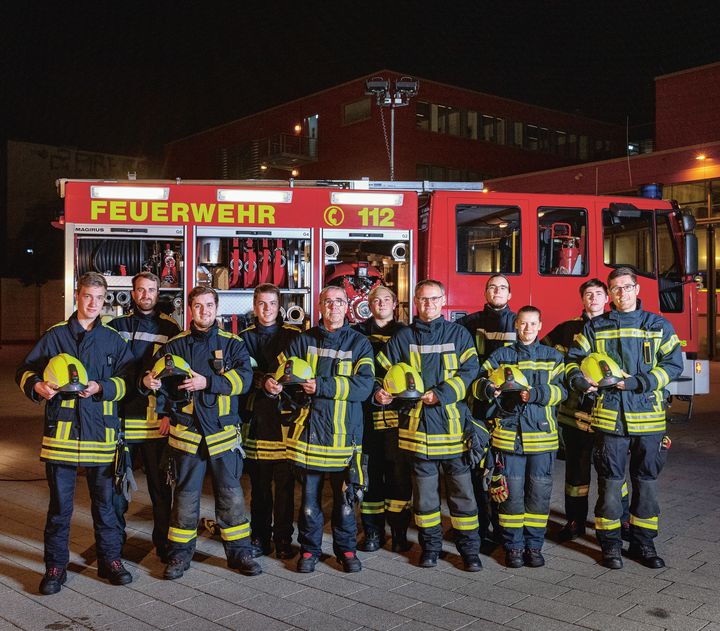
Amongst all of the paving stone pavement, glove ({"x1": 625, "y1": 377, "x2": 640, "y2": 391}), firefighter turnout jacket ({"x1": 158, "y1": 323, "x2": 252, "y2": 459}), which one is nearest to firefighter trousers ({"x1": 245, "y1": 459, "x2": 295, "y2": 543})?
the paving stone pavement

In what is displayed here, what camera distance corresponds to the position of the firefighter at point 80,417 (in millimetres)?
4051

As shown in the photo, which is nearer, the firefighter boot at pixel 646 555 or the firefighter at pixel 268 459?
the firefighter boot at pixel 646 555

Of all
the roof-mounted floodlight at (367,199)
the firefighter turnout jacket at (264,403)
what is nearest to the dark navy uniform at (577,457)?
the firefighter turnout jacket at (264,403)

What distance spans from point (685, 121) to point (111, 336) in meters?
20.6

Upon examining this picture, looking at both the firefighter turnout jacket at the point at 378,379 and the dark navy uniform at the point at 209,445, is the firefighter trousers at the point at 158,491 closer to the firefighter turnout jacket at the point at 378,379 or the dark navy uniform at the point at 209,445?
the dark navy uniform at the point at 209,445

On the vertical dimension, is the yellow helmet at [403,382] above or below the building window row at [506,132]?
below

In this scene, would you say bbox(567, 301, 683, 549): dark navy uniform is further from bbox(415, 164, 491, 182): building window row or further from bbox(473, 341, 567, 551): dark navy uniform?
bbox(415, 164, 491, 182): building window row

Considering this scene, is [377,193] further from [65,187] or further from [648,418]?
[648,418]

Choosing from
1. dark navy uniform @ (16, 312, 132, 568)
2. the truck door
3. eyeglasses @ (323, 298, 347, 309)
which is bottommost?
dark navy uniform @ (16, 312, 132, 568)

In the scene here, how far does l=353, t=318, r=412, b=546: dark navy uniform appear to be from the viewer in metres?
4.75

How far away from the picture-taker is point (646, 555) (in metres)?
4.48

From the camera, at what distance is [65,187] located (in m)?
6.63

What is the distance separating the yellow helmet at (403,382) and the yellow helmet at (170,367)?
1173 mm

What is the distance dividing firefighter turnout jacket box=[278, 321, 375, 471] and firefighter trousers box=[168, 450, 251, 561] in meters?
0.40
